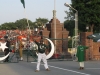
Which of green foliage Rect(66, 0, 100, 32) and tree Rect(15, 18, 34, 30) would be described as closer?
green foliage Rect(66, 0, 100, 32)

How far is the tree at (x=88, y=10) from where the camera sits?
165 feet

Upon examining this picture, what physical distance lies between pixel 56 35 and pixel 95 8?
20.5 metres

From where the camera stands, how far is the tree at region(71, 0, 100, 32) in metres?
50.4

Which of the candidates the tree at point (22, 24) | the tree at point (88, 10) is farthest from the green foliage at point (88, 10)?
the tree at point (22, 24)

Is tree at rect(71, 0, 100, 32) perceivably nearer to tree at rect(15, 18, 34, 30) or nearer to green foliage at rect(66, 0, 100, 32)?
green foliage at rect(66, 0, 100, 32)

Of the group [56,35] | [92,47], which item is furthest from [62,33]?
[92,47]

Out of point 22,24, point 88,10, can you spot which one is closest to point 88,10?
point 88,10

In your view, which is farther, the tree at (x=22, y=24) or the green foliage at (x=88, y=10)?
the tree at (x=22, y=24)

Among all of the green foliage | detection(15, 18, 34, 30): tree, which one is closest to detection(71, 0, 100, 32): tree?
the green foliage

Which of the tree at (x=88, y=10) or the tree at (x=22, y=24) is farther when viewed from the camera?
the tree at (x=22, y=24)

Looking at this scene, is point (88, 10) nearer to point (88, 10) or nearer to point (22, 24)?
point (88, 10)

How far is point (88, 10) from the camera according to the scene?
1980 inches

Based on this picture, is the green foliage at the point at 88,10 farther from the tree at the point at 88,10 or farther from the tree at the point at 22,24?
the tree at the point at 22,24

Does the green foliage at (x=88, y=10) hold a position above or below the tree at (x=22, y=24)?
below
